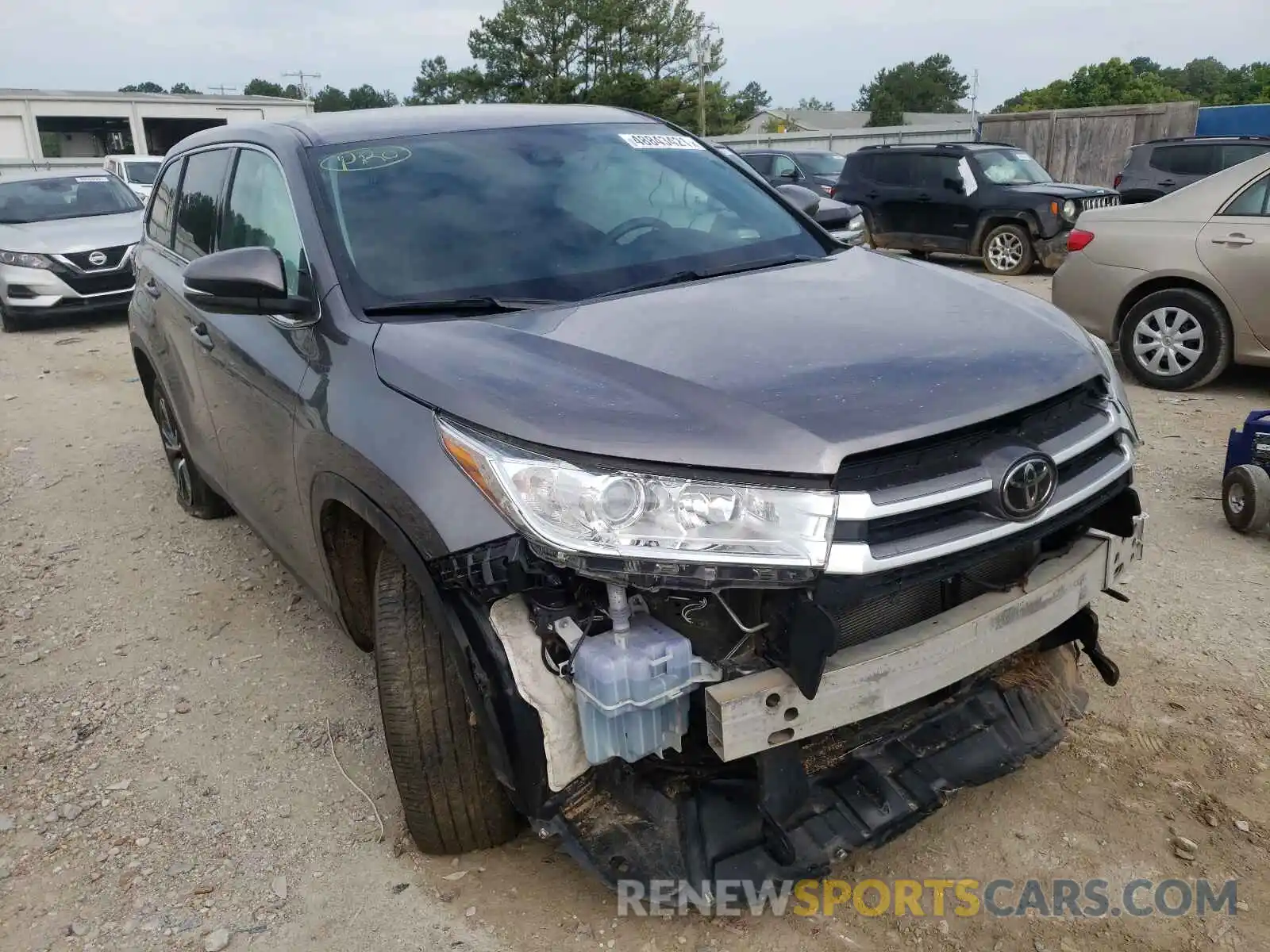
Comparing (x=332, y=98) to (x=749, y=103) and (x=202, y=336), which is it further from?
(x=202, y=336)

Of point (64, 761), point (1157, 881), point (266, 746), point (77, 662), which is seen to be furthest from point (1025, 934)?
point (77, 662)

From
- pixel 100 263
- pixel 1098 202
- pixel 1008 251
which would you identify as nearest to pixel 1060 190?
pixel 1098 202

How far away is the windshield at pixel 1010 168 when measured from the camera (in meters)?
12.8

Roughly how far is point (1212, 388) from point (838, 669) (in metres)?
5.87

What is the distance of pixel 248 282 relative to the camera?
263cm

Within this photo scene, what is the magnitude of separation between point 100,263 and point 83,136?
43.9m

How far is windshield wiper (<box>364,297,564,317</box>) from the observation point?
2596 millimetres

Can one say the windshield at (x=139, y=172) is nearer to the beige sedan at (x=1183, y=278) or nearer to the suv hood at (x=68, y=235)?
the suv hood at (x=68, y=235)

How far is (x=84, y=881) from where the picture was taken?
8.54 ft

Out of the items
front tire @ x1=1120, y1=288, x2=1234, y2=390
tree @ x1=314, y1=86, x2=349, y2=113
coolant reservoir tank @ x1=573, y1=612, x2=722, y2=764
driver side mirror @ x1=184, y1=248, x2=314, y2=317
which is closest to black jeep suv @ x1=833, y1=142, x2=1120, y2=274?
front tire @ x1=1120, y1=288, x2=1234, y2=390

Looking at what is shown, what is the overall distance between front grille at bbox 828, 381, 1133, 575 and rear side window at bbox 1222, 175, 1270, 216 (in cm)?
496

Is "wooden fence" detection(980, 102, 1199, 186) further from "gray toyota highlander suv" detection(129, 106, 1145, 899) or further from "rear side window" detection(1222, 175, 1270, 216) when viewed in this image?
"gray toyota highlander suv" detection(129, 106, 1145, 899)

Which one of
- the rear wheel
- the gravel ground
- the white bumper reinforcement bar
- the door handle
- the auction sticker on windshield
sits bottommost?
Result: the gravel ground

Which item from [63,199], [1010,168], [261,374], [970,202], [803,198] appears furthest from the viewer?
[1010,168]
